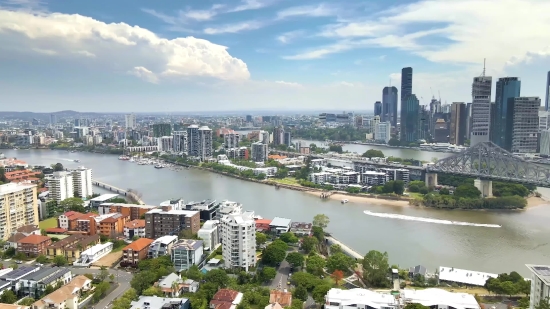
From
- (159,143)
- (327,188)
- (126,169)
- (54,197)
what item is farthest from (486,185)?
(159,143)

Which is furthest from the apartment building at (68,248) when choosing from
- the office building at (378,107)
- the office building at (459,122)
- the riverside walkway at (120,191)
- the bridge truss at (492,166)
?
the office building at (378,107)

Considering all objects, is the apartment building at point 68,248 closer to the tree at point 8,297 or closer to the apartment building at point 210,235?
the tree at point 8,297

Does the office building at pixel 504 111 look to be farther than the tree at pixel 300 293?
Yes

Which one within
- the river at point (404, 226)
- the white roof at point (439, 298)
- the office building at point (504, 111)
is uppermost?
the office building at point (504, 111)

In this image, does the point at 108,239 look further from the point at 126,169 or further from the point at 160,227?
the point at 126,169

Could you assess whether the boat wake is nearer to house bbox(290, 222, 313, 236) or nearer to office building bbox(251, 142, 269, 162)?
house bbox(290, 222, 313, 236)

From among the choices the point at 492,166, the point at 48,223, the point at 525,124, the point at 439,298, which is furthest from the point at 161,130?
the point at 439,298
